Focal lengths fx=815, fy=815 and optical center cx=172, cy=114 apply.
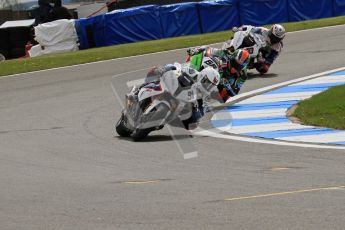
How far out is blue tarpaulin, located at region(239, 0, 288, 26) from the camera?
100 ft

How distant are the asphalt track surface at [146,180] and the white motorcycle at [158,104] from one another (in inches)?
8.8

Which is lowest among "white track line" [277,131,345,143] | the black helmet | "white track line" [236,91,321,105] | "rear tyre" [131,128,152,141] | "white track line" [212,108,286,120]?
"white track line" [236,91,321,105]

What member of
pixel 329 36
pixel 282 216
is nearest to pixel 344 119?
pixel 282 216

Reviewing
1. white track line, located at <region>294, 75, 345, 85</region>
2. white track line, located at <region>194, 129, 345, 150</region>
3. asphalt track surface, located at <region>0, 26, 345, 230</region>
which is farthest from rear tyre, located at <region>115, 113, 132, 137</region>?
white track line, located at <region>294, 75, 345, 85</region>

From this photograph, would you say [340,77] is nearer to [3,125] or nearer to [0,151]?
[3,125]

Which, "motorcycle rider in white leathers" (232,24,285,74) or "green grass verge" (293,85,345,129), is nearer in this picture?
"green grass verge" (293,85,345,129)

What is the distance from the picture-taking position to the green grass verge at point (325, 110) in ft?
38.4

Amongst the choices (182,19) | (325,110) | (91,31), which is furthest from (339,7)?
(325,110)

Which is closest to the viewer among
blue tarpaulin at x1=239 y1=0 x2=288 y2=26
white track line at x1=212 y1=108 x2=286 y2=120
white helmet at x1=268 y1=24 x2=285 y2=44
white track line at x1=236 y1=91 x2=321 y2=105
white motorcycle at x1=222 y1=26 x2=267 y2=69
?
white track line at x1=212 y1=108 x2=286 y2=120

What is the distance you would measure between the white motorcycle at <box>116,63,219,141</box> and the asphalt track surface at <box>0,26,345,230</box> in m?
0.22

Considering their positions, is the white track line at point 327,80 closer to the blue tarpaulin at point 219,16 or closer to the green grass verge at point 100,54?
the green grass verge at point 100,54

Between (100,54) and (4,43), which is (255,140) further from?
(4,43)

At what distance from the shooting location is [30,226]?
6.45 metres

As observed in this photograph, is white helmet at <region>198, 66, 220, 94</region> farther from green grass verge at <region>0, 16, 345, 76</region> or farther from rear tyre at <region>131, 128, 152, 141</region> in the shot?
green grass verge at <region>0, 16, 345, 76</region>
